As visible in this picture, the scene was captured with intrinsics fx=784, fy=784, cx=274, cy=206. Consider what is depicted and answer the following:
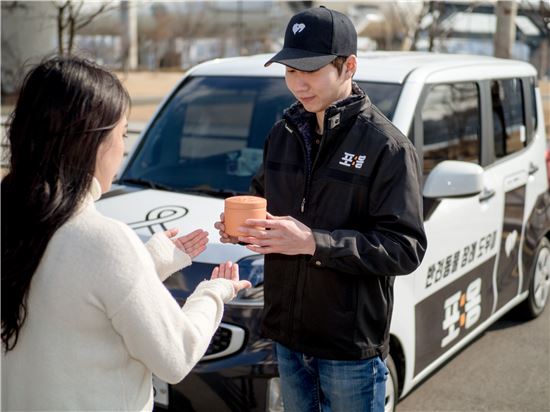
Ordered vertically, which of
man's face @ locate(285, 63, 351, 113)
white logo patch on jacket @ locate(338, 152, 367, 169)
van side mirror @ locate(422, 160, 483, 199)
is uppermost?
man's face @ locate(285, 63, 351, 113)

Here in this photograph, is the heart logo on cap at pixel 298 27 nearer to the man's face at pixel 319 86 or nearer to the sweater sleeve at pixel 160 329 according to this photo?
the man's face at pixel 319 86

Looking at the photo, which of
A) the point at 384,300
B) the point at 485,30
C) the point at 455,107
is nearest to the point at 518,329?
the point at 455,107

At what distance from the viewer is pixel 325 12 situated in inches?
98.4

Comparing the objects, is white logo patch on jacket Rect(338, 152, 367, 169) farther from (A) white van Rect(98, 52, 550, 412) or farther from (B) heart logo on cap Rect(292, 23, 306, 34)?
(A) white van Rect(98, 52, 550, 412)

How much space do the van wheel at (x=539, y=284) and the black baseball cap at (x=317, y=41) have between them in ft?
10.6

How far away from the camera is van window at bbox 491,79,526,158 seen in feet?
15.5

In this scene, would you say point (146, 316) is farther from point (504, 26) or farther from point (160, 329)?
point (504, 26)

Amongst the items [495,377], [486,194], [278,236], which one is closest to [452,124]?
[486,194]

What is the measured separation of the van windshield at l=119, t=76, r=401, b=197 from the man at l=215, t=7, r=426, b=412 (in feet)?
4.53

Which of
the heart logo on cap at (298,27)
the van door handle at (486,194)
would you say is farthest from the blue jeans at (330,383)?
the van door handle at (486,194)

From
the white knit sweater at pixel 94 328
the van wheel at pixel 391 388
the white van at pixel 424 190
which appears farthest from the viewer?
the van wheel at pixel 391 388

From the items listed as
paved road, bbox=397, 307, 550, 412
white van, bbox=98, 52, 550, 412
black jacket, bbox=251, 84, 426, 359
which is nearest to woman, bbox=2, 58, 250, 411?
black jacket, bbox=251, 84, 426, 359

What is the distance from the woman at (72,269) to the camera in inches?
64.2

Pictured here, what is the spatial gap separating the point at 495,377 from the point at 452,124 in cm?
150
